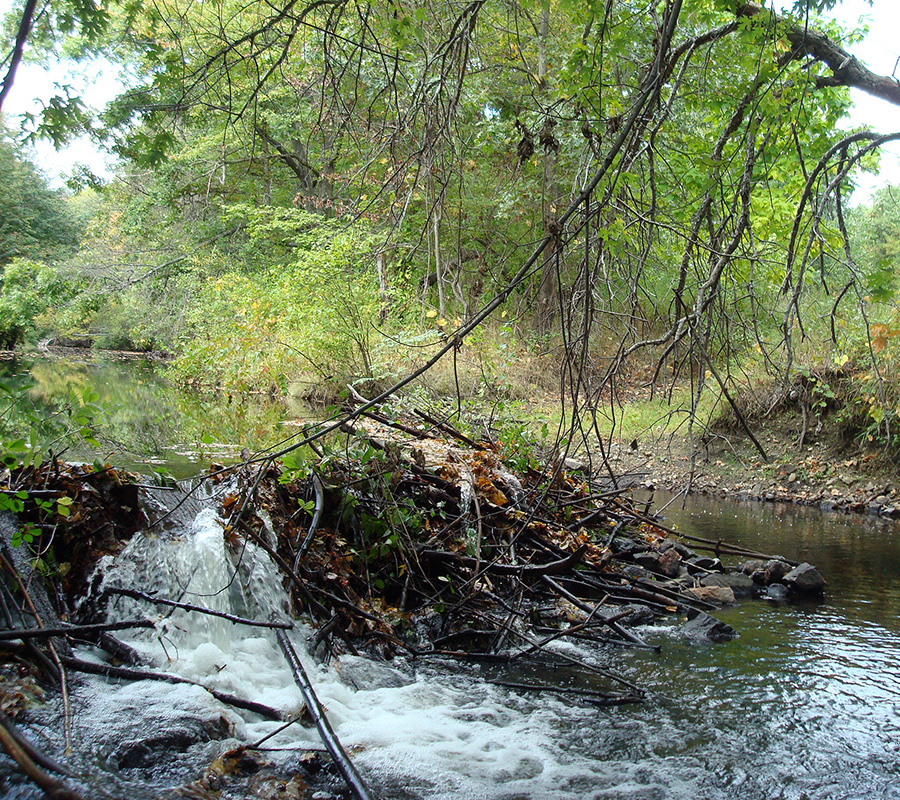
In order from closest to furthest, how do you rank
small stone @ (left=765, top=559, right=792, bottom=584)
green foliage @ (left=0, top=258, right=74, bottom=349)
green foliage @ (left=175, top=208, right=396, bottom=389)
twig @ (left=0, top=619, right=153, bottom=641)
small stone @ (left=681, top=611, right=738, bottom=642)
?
twig @ (left=0, top=619, right=153, bottom=641) → small stone @ (left=681, top=611, right=738, bottom=642) → small stone @ (left=765, top=559, right=792, bottom=584) → green foliage @ (left=175, top=208, right=396, bottom=389) → green foliage @ (left=0, top=258, right=74, bottom=349)

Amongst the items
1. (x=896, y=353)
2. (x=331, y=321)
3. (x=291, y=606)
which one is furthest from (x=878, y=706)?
(x=331, y=321)

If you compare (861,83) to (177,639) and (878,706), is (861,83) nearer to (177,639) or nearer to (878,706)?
(878,706)

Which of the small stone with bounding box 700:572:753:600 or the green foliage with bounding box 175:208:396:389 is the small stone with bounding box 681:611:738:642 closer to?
the small stone with bounding box 700:572:753:600

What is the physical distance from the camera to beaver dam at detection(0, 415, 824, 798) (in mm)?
3055

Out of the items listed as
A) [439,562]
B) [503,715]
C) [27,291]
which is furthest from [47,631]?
[27,291]

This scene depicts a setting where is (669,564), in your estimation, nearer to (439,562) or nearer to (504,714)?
(439,562)

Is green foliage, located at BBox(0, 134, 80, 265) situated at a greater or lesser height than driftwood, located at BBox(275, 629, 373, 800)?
greater

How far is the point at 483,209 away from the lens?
17.7 feet

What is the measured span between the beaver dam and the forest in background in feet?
3.77

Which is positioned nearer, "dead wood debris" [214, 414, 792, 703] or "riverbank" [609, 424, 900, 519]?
"dead wood debris" [214, 414, 792, 703]

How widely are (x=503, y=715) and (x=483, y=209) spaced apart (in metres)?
3.57

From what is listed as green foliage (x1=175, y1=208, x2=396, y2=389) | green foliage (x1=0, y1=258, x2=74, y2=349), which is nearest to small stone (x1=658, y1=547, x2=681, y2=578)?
green foliage (x1=175, y1=208, x2=396, y2=389)

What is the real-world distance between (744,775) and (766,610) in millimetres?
2785

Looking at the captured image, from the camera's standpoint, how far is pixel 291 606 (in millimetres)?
4367
